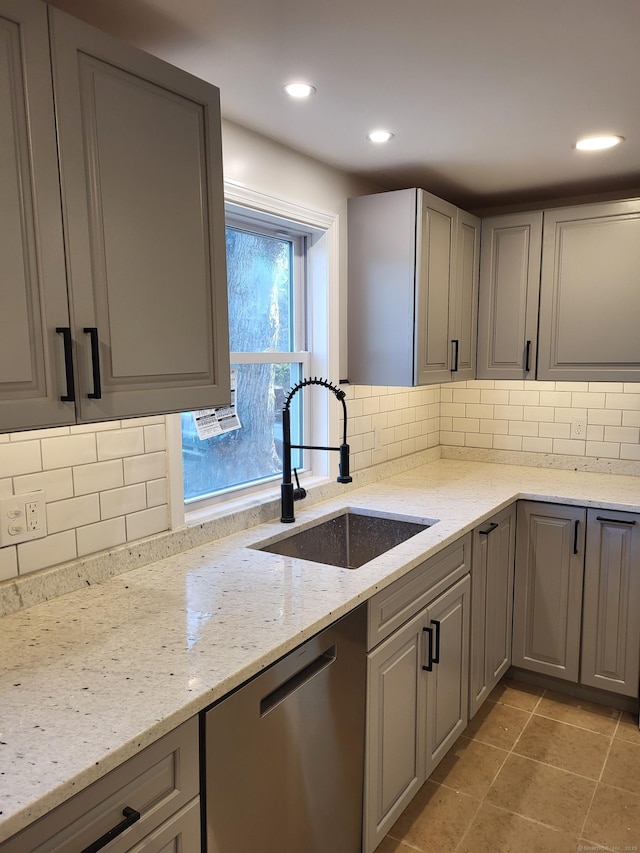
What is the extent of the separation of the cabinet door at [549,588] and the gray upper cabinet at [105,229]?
1.79 metres

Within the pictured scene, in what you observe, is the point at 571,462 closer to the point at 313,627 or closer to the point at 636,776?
the point at 636,776

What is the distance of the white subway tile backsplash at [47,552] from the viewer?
1.52 m

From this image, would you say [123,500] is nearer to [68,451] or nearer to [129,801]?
[68,451]

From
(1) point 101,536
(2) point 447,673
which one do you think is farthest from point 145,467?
(2) point 447,673

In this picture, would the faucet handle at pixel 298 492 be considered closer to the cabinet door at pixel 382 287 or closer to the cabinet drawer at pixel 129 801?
the cabinet door at pixel 382 287

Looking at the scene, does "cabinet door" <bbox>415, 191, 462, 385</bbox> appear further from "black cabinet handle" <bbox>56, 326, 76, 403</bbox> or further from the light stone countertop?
"black cabinet handle" <bbox>56, 326, 76, 403</bbox>

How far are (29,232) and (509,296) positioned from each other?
98.1 inches

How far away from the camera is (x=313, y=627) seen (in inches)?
57.0

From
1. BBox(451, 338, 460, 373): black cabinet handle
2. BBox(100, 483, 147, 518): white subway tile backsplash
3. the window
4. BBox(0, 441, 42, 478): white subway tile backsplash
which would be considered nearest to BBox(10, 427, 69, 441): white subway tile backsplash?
BBox(0, 441, 42, 478): white subway tile backsplash

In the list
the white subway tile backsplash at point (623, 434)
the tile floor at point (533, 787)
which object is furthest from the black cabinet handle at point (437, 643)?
the white subway tile backsplash at point (623, 434)

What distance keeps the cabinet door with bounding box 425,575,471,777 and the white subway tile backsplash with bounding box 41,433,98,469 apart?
3.98ft

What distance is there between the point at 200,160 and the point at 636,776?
2.56m

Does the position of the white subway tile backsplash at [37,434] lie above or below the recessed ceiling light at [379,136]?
below

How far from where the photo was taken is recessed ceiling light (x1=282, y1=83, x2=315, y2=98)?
177 cm
